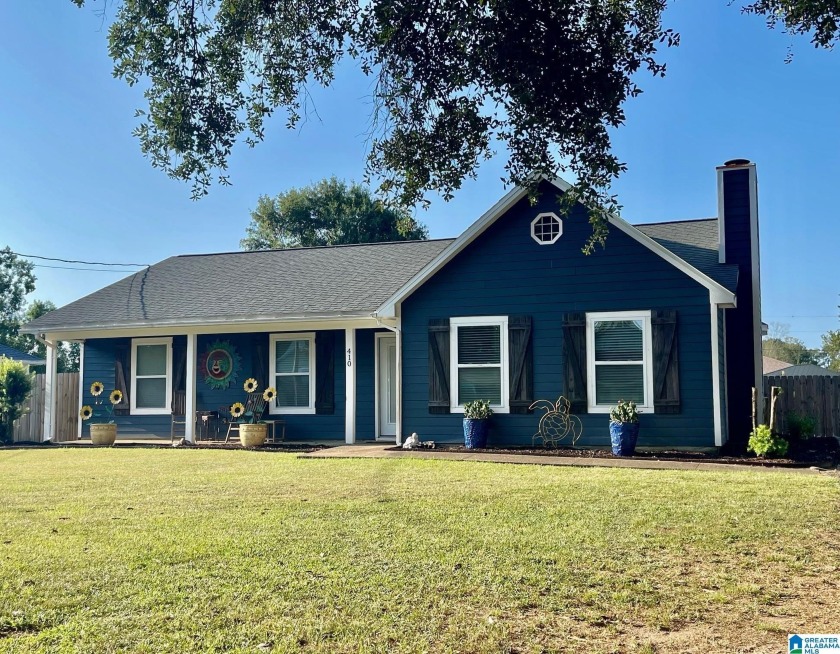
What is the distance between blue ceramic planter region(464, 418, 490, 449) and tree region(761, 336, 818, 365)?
5404 centimetres

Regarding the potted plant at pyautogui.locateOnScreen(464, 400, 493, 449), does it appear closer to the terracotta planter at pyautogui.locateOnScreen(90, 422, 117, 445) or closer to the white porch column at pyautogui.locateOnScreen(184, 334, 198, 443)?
the white porch column at pyautogui.locateOnScreen(184, 334, 198, 443)

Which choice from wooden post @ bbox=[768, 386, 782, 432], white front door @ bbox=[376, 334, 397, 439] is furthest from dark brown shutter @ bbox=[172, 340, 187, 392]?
wooden post @ bbox=[768, 386, 782, 432]

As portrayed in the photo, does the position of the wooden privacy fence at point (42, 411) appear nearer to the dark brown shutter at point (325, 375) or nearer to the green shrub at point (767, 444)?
the dark brown shutter at point (325, 375)

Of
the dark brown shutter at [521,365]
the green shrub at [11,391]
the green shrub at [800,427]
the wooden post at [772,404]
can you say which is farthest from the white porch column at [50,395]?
the green shrub at [800,427]

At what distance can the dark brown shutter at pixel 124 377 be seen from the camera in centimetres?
1738

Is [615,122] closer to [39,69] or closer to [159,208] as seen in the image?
[39,69]

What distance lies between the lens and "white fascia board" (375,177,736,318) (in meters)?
12.2

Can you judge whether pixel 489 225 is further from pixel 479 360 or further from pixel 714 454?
pixel 714 454

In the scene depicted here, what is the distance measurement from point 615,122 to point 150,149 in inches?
170

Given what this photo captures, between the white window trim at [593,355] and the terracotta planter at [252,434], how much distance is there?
6219mm

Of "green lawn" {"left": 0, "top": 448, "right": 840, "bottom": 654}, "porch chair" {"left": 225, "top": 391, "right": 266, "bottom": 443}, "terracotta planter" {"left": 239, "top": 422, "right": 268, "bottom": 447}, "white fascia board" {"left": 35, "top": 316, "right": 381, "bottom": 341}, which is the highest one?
"white fascia board" {"left": 35, "top": 316, "right": 381, "bottom": 341}

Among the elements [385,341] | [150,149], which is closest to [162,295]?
[385,341]

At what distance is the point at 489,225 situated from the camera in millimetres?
13602

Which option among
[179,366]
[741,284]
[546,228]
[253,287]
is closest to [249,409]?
[179,366]
